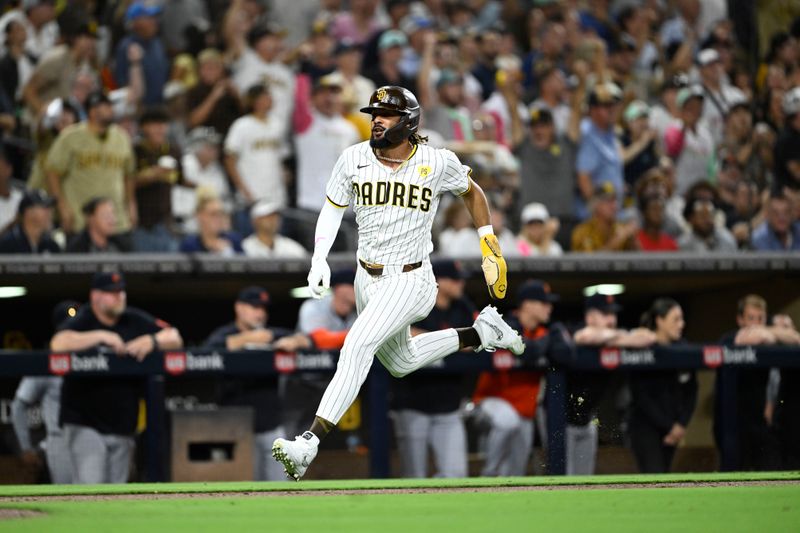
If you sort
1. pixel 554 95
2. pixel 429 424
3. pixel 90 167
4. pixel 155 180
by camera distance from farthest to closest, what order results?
pixel 554 95 → pixel 155 180 → pixel 90 167 → pixel 429 424

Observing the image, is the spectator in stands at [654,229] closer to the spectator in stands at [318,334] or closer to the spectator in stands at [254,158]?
the spectator in stands at [318,334]

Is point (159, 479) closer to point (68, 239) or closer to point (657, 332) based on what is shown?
point (68, 239)

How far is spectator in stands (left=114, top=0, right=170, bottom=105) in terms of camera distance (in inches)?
454

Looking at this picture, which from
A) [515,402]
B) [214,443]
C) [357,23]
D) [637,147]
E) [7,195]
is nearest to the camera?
[214,443]

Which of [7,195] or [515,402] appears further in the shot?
[7,195]

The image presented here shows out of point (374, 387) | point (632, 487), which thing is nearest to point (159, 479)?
point (374, 387)

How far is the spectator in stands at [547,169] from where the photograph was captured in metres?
11.3

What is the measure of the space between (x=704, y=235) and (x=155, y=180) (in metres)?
4.70

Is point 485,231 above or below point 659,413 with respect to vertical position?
above

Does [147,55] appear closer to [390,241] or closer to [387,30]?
[387,30]

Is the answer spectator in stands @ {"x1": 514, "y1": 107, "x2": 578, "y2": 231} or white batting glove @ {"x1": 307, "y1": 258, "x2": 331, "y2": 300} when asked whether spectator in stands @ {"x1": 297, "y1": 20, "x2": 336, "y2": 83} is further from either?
white batting glove @ {"x1": 307, "y1": 258, "x2": 331, "y2": 300}

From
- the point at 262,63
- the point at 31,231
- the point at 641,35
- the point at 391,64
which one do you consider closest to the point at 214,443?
the point at 31,231

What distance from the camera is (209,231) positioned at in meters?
10.0

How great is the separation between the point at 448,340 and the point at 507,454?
2.29 m
